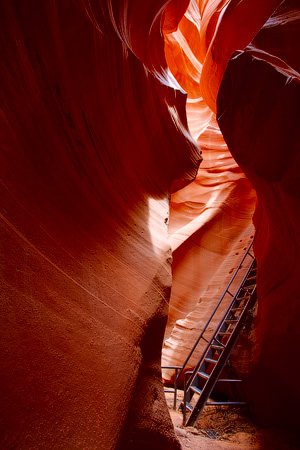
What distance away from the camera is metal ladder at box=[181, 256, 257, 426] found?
167 inches

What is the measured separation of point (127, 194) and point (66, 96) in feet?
3.86

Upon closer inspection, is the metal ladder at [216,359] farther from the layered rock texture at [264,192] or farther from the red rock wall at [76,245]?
the red rock wall at [76,245]

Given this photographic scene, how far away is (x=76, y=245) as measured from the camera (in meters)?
1.99

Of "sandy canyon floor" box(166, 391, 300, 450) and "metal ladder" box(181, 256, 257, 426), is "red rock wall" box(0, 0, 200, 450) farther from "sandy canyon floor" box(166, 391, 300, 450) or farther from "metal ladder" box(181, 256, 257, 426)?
"metal ladder" box(181, 256, 257, 426)

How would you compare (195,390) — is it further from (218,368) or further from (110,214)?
(110,214)

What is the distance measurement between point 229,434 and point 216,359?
4.33ft

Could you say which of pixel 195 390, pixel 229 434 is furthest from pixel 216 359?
pixel 229 434

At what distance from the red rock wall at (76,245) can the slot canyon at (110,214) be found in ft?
0.04

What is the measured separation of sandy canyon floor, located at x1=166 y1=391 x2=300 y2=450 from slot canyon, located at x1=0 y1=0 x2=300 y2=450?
0.26m

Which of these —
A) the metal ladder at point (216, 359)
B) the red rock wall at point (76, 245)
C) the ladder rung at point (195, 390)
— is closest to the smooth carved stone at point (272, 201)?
the metal ladder at point (216, 359)

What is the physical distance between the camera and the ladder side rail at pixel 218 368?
13.6 ft

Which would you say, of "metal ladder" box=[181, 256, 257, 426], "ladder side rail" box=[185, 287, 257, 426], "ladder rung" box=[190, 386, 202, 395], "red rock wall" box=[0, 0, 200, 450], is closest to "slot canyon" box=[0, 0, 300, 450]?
"red rock wall" box=[0, 0, 200, 450]

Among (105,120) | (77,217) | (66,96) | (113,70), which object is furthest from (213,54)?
(77,217)

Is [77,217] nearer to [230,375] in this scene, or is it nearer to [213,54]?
[230,375]
